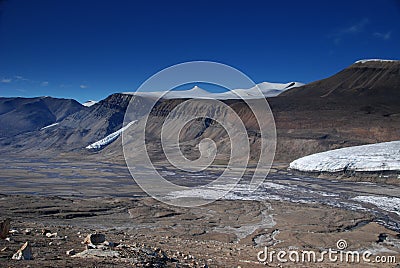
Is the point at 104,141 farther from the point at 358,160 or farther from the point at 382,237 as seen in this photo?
the point at 382,237

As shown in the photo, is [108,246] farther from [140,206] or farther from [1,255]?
[140,206]

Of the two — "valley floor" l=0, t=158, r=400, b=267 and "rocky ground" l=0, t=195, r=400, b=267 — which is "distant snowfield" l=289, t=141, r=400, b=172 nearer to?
Result: "valley floor" l=0, t=158, r=400, b=267

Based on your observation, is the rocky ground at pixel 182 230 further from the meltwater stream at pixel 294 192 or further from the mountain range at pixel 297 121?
the mountain range at pixel 297 121

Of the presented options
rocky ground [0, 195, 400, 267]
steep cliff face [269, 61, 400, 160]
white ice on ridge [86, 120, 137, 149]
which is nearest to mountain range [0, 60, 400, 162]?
steep cliff face [269, 61, 400, 160]

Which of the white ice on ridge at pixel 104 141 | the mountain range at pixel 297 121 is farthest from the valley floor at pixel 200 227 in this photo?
the white ice on ridge at pixel 104 141

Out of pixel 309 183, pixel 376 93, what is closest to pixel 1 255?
pixel 309 183

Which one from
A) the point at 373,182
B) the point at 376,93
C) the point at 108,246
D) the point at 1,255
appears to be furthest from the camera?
the point at 376,93
